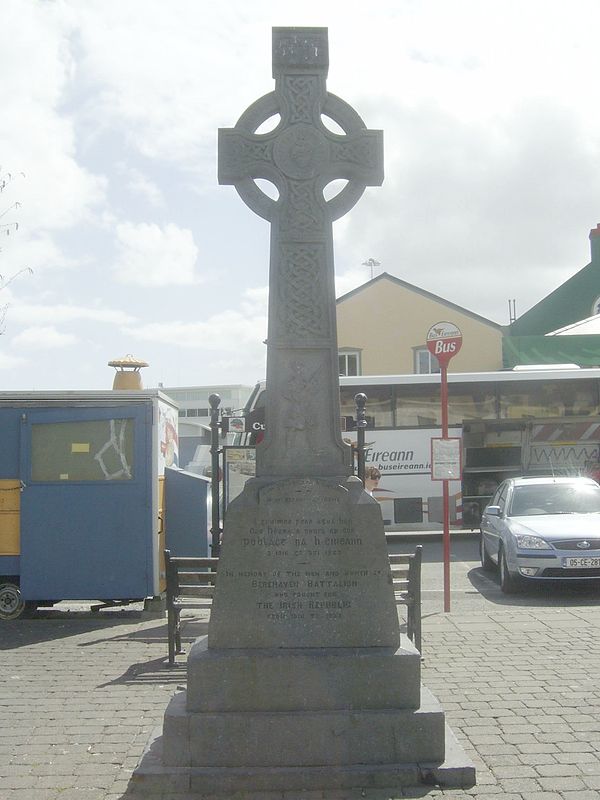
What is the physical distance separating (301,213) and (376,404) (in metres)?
15.0

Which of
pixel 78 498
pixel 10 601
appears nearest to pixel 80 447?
pixel 78 498

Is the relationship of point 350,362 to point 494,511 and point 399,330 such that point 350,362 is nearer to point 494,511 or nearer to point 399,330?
point 399,330

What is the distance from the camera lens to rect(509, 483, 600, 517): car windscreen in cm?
1375

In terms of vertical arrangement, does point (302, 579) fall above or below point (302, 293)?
below

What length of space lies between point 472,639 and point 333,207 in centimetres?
510

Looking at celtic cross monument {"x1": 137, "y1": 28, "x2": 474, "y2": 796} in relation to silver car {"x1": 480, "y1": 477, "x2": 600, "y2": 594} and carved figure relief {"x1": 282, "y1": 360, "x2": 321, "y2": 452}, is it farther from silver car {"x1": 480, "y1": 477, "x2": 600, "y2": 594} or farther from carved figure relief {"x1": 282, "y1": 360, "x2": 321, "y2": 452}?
silver car {"x1": 480, "y1": 477, "x2": 600, "y2": 594}

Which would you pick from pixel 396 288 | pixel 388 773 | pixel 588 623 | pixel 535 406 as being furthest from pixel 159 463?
pixel 396 288

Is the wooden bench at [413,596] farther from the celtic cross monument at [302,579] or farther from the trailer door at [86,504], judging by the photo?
the trailer door at [86,504]

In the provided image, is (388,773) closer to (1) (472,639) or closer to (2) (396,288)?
(1) (472,639)

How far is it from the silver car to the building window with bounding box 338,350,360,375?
20480 millimetres

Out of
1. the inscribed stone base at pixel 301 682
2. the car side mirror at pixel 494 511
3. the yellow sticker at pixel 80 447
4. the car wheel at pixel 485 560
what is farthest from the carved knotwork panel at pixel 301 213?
the car wheel at pixel 485 560

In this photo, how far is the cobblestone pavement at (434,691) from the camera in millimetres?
5309

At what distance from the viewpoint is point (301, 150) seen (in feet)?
20.2

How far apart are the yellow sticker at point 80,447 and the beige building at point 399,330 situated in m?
24.6
